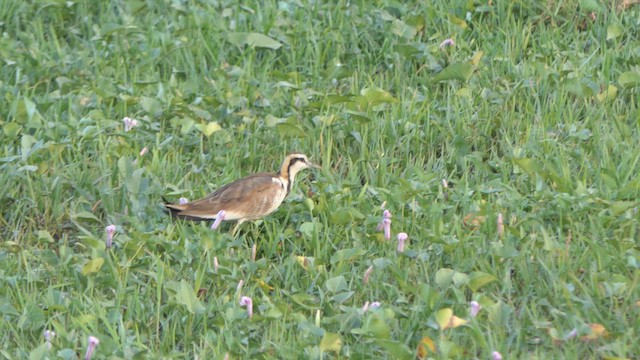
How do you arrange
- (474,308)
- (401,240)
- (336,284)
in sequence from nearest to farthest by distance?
1. (474,308)
2. (336,284)
3. (401,240)

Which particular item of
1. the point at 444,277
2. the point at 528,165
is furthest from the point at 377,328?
the point at 528,165

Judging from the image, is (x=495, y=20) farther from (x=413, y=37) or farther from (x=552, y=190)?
(x=552, y=190)

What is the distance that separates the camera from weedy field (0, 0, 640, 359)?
559 cm

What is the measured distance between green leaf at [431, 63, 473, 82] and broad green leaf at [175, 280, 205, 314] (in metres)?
2.79

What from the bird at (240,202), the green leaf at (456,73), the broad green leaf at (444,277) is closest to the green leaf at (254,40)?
the green leaf at (456,73)

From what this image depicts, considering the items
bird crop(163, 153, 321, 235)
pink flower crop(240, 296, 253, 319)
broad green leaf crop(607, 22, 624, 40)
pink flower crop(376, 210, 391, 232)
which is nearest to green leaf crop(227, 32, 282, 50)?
bird crop(163, 153, 321, 235)

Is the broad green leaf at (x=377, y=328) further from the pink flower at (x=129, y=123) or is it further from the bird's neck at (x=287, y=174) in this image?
the pink flower at (x=129, y=123)

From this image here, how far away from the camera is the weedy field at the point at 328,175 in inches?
220

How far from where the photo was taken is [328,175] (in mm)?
7129

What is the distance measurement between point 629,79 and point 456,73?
103 cm

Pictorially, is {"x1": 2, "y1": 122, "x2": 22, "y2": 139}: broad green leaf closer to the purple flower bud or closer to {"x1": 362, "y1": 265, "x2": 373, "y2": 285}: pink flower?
the purple flower bud

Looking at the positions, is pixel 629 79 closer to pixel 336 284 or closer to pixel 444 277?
pixel 444 277

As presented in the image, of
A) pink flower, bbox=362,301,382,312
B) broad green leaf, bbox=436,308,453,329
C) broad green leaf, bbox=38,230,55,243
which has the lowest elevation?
broad green leaf, bbox=38,230,55,243

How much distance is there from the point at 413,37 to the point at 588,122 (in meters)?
1.54
